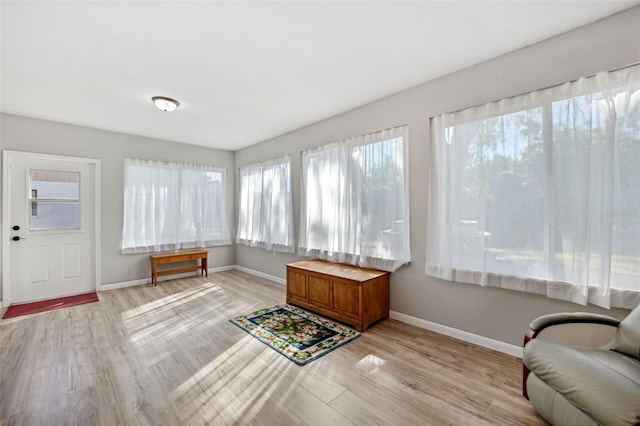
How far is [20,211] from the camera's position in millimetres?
3998

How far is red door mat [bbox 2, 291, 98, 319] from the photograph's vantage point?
3.62 metres

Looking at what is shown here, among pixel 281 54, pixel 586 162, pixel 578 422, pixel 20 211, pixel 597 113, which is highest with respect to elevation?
pixel 281 54

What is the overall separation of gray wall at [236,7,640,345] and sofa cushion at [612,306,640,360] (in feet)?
1.56

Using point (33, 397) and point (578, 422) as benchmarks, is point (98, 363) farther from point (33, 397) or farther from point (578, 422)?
point (578, 422)

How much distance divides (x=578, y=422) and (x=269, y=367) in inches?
80.2

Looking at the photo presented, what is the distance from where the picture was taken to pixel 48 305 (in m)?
3.90

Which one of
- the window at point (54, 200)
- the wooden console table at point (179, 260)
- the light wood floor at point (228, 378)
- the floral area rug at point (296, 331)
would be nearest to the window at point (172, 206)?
the wooden console table at point (179, 260)

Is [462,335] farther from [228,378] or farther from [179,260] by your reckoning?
[179,260]

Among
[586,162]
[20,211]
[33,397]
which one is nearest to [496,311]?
[586,162]

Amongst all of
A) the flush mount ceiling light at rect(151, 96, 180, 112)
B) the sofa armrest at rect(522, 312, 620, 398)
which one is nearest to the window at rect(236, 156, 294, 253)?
the flush mount ceiling light at rect(151, 96, 180, 112)

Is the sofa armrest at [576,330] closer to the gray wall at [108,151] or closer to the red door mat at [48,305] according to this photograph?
the red door mat at [48,305]

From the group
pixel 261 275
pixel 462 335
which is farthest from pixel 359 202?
pixel 261 275

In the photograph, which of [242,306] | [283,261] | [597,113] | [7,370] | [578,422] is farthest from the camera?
[283,261]

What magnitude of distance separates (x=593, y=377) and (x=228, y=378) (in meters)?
2.35
